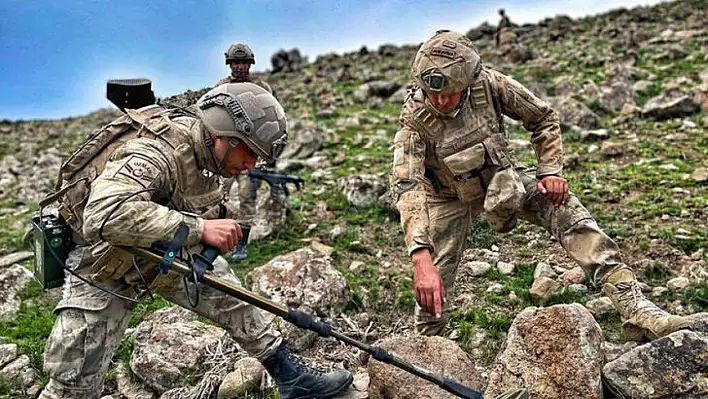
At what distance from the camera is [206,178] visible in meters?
4.03

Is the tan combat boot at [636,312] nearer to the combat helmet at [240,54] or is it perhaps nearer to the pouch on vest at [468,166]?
the pouch on vest at [468,166]

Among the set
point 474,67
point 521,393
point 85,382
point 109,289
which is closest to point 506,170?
point 474,67

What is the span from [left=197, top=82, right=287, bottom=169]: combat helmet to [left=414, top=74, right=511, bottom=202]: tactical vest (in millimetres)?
1267

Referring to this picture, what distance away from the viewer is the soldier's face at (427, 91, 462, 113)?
439cm

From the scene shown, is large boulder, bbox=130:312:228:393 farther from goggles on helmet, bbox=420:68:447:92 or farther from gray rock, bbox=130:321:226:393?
goggles on helmet, bbox=420:68:447:92

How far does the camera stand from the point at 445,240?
4992mm

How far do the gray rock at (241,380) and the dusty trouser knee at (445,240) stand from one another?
4.09ft

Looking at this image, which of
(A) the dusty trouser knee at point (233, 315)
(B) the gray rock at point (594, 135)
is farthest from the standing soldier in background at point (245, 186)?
(B) the gray rock at point (594, 135)

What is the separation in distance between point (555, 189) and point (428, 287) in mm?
1237

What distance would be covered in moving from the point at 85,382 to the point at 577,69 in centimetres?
1410

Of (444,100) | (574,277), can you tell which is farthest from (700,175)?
(444,100)

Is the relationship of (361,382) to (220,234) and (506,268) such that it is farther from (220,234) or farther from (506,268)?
(506,268)

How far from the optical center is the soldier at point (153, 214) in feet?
11.1

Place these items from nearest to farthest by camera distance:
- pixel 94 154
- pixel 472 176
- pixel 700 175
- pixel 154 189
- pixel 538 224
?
1. pixel 154 189
2. pixel 94 154
3. pixel 472 176
4. pixel 538 224
5. pixel 700 175
